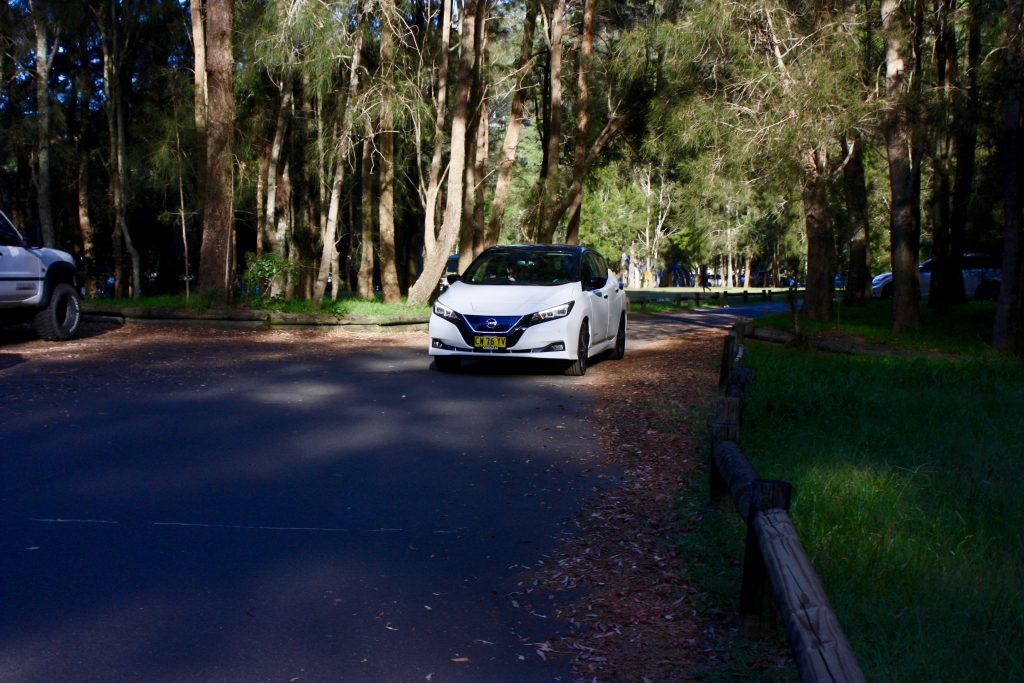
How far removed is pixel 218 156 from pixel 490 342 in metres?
10.8

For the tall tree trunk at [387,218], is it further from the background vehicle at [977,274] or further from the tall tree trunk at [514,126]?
the background vehicle at [977,274]

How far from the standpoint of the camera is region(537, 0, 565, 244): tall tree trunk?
89.4 ft

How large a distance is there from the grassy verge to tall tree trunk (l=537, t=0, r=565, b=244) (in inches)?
242

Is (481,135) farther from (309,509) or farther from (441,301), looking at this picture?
(309,509)

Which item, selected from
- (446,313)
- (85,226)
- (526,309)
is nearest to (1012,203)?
(526,309)

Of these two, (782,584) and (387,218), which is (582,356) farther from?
(387,218)

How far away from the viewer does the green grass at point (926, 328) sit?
16984 millimetres

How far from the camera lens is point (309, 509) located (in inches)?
263

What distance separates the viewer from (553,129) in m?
28.1

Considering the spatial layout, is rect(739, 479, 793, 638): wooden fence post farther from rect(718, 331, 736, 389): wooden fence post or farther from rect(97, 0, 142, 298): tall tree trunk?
rect(97, 0, 142, 298): tall tree trunk

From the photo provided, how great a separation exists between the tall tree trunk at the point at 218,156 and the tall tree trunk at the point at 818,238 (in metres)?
12.3

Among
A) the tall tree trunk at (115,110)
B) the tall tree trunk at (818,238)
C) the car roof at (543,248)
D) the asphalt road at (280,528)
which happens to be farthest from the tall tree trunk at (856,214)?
the tall tree trunk at (115,110)

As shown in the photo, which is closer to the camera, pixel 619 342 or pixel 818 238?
pixel 619 342

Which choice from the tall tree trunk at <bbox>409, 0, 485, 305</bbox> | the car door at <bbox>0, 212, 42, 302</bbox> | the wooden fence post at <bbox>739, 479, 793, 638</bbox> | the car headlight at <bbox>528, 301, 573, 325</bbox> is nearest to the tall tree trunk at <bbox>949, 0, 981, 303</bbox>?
the car headlight at <bbox>528, 301, 573, 325</bbox>
